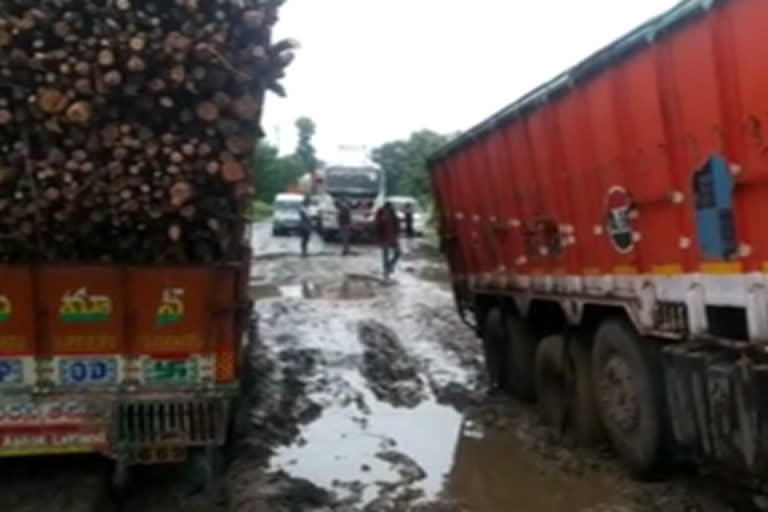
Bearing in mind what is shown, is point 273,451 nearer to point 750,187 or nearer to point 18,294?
point 18,294

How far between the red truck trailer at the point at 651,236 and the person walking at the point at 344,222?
17.5 meters

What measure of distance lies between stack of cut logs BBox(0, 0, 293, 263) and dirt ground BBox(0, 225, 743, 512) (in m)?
1.62

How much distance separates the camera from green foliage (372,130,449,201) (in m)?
50.5

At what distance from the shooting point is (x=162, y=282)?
19.1 ft

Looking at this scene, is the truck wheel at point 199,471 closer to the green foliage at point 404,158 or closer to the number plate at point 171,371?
the number plate at point 171,371

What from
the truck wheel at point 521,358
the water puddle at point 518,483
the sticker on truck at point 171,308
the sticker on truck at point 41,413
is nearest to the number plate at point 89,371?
the sticker on truck at point 41,413

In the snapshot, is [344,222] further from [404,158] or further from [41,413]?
[404,158]

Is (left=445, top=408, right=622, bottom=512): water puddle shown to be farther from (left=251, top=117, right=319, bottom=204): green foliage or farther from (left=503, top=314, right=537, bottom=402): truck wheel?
(left=251, top=117, right=319, bottom=204): green foliage

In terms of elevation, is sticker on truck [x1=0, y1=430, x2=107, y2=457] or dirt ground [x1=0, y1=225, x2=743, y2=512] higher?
sticker on truck [x1=0, y1=430, x2=107, y2=457]

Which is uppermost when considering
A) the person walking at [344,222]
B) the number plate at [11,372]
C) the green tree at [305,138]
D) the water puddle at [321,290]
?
the green tree at [305,138]

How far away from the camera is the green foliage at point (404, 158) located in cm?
5050

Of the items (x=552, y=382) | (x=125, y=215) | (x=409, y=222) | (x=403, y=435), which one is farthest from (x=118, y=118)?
(x=409, y=222)

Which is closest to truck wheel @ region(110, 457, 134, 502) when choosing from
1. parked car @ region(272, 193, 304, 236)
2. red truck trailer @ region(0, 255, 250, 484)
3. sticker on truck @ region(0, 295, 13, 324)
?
red truck trailer @ region(0, 255, 250, 484)

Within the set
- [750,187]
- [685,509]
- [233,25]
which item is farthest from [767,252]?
[233,25]
